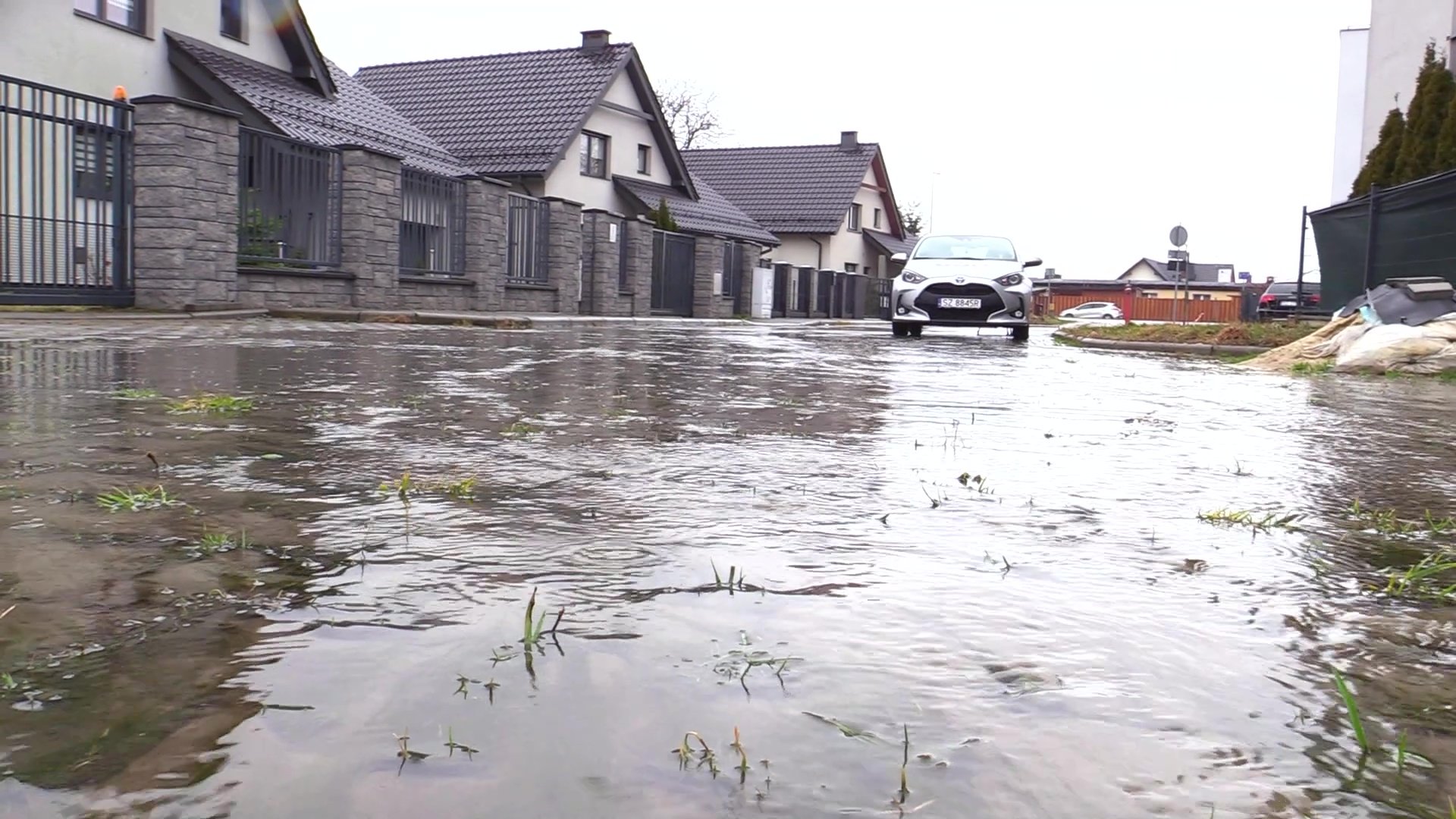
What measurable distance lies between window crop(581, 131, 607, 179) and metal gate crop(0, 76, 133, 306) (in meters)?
19.8

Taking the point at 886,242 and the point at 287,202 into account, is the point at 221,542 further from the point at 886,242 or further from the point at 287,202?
the point at 886,242

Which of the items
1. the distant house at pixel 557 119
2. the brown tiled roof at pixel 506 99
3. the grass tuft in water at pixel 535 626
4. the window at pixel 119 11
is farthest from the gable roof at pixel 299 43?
the grass tuft in water at pixel 535 626

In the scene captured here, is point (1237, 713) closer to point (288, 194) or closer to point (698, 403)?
point (698, 403)

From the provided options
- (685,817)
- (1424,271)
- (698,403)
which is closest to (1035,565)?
(685,817)

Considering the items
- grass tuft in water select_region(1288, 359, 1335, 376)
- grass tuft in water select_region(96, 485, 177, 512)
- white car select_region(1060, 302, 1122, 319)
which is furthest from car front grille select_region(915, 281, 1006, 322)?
white car select_region(1060, 302, 1122, 319)

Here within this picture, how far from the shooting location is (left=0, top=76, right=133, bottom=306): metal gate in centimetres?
1164

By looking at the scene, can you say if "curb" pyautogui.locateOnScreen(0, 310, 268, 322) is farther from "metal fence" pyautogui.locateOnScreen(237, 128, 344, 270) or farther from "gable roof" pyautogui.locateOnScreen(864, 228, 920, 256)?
"gable roof" pyautogui.locateOnScreen(864, 228, 920, 256)

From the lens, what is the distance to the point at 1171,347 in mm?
14523

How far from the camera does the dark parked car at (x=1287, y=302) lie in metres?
17.1

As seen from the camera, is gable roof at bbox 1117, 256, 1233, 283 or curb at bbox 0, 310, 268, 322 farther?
gable roof at bbox 1117, 256, 1233, 283

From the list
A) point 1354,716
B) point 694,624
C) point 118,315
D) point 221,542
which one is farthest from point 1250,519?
point 118,315

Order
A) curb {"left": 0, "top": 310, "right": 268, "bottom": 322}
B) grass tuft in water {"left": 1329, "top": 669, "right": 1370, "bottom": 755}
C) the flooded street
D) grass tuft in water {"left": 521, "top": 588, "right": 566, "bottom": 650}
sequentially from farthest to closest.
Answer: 1. curb {"left": 0, "top": 310, "right": 268, "bottom": 322}
2. grass tuft in water {"left": 521, "top": 588, "right": 566, "bottom": 650}
3. grass tuft in water {"left": 1329, "top": 669, "right": 1370, "bottom": 755}
4. the flooded street

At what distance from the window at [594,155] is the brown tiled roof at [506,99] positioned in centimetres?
136

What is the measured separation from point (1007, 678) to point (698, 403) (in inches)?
166
